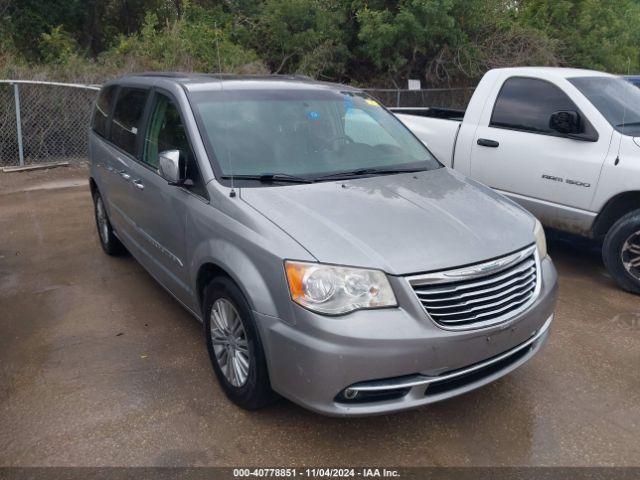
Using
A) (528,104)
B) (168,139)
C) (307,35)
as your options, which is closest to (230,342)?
(168,139)

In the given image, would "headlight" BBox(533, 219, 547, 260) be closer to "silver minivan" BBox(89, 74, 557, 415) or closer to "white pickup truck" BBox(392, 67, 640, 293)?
"silver minivan" BBox(89, 74, 557, 415)

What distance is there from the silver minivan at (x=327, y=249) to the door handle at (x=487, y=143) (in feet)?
5.64

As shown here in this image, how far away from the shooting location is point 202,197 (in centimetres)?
349

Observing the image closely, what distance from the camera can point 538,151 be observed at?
18.1ft

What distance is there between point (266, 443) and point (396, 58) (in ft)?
43.7

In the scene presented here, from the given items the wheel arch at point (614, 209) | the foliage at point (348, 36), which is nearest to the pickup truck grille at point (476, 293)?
the wheel arch at point (614, 209)

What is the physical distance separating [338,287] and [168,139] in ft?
6.21

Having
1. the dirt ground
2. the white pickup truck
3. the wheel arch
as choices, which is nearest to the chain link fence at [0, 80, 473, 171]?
the dirt ground

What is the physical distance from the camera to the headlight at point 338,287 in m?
2.76

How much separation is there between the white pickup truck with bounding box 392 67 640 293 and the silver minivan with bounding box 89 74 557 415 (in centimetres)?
173

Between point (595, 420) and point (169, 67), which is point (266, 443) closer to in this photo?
point (595, 420)

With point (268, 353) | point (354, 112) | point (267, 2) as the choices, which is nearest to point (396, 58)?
point (267, 2)

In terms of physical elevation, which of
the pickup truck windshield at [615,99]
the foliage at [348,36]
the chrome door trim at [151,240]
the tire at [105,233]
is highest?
the foliage at [348,36]

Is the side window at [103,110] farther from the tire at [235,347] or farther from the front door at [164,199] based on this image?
the tire at [235,347]
